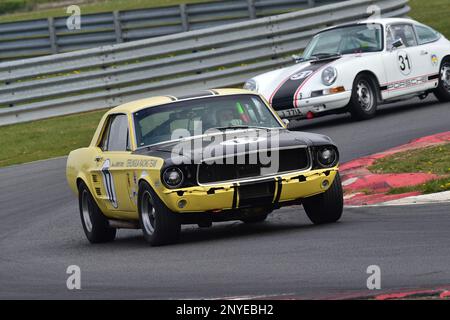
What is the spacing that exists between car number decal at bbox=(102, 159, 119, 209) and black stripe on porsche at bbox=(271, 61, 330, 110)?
626 cm

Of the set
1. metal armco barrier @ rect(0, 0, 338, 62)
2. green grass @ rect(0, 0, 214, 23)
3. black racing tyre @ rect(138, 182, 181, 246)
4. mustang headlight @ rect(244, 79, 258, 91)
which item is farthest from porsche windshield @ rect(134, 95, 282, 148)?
green grass @ rect(0, 0, 214, 23)

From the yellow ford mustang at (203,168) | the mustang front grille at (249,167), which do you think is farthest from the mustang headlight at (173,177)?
the mustang front grille at (249,167)

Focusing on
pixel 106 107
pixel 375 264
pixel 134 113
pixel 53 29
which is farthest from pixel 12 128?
pixel 375 264

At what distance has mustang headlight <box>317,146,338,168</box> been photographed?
31.7 ft

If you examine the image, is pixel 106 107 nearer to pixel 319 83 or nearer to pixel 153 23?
pixel 153 23

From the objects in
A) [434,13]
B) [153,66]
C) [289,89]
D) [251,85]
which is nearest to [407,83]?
[289,89]

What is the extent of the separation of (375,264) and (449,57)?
36.0 ft

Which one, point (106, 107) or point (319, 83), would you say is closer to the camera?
point (319, 83)

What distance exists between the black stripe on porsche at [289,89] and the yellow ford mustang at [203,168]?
5.76m

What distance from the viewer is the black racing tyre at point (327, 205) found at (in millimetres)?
9773
